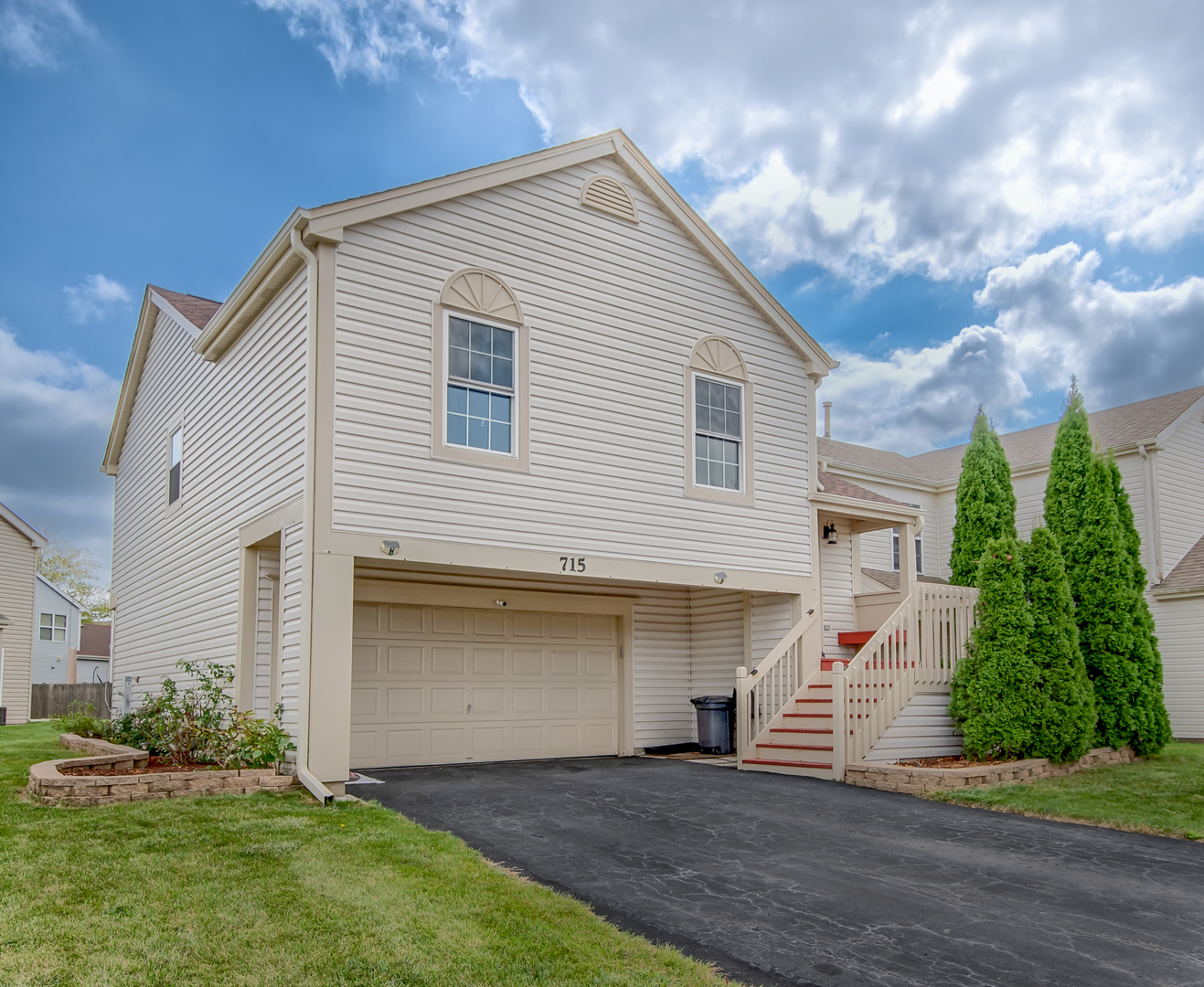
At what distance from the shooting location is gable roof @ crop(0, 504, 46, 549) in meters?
27.8

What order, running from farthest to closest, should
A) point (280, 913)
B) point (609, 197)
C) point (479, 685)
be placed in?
point (479, 685) < point (609, 197) < point (280, 913)

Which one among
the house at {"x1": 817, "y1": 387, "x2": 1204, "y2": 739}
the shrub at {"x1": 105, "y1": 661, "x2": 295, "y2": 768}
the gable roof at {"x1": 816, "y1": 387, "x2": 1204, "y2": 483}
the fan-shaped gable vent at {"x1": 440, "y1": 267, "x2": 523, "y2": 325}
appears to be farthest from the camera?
the gable roof at {"x1": 816, "y1": 387, "x2": 1204, "y2": 483}

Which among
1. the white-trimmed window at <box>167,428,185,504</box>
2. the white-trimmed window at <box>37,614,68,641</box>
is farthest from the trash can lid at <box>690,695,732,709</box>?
the white-trimmed window at <box>37,614,68,641</box>

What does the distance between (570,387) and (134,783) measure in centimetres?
638

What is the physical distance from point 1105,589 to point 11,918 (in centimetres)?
→ 1300

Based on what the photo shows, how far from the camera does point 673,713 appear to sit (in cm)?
1489

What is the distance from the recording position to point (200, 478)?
13.6m

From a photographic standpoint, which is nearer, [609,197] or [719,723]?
[609,197]

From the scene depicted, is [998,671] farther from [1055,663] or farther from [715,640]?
[715,640]

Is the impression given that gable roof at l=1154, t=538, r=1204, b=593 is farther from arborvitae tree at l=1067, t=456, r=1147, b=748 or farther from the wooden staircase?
the wooden staircase

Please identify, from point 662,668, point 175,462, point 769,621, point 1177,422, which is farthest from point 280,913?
point 1177,422

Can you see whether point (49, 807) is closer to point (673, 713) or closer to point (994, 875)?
point (994, 875)

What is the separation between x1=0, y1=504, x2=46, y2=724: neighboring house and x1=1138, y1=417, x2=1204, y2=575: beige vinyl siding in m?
30.9

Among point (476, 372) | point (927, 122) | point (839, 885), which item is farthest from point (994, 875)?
point (927, 122)
